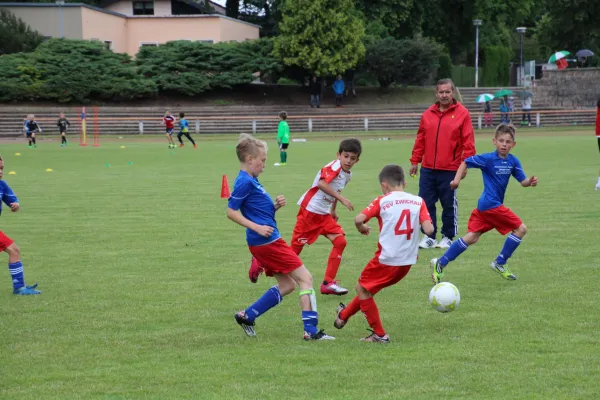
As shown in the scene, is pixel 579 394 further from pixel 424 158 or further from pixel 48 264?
pixel 48 264

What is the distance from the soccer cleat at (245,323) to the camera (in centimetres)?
691

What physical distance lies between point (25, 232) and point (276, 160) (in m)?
16.9

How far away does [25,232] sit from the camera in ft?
44.6

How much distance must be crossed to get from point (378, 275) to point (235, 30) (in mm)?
58681

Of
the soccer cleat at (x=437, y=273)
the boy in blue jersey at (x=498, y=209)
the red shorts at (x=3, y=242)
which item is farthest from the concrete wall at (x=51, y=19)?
the soccer cleat at (x=437, y=273)

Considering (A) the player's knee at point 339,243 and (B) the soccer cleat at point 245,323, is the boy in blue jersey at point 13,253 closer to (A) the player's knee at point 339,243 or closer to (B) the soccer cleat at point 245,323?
(B) the soccer cleat at point 245,323

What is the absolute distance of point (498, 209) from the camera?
923cm

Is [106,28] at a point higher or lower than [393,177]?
higher

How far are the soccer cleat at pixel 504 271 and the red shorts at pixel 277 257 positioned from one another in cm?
317

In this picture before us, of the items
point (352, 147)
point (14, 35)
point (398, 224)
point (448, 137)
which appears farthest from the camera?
point (14, 35)

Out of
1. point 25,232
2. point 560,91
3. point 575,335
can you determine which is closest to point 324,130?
point 560,91

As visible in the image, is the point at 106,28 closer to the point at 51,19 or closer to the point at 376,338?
the point at 51,19

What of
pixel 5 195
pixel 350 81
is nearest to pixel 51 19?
pixel 350 81

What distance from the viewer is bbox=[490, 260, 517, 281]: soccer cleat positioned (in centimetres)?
909
